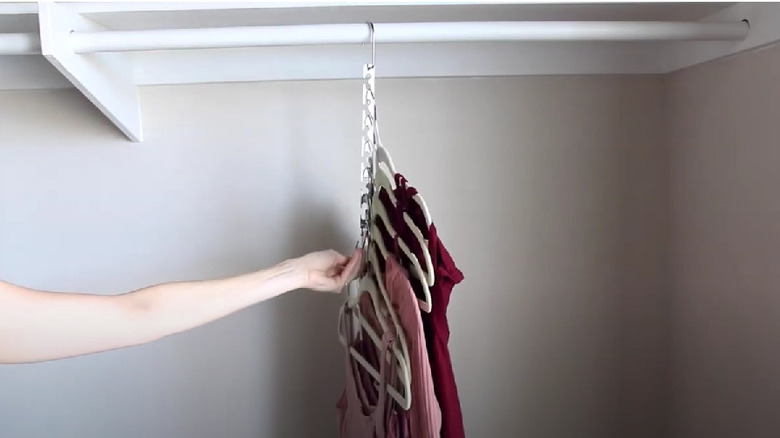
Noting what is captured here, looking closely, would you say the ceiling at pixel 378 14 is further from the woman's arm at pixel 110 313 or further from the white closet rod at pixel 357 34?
the woman's arm at pixel 110 313

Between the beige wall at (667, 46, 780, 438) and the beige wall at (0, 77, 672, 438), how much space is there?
0.17 feet

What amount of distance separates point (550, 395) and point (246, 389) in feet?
1.74

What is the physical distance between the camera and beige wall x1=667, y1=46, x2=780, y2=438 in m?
0.96

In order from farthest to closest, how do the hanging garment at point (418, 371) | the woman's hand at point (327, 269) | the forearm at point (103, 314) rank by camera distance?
the woman's hand at point (327, 269)
the hanging garment at point (418, 371)
the forearm at point (103, 314)

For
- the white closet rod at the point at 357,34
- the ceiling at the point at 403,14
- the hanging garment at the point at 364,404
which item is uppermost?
the ceiling at the point at 403,14

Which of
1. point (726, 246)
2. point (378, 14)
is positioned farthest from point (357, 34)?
point (726, 246)

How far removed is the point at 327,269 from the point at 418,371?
0.67 ft

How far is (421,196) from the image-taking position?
109cm

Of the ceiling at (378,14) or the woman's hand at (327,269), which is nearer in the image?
the woman's hand at (327,269)

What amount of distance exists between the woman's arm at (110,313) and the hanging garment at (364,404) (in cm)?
16

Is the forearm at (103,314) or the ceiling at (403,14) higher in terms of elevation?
the ceiling at (403,14)

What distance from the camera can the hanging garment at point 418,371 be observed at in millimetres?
808

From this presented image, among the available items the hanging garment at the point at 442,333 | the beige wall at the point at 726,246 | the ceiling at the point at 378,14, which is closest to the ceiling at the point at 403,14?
the ceiling at the point at 378,14

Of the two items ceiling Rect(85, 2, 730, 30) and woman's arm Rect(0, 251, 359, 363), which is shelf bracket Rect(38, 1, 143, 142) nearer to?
ceiling Rect(85, 2, 730, 30)
